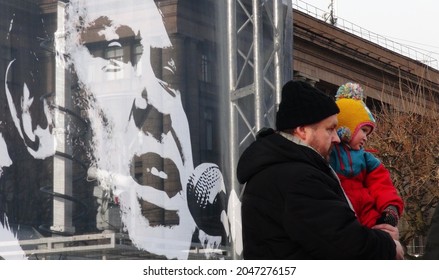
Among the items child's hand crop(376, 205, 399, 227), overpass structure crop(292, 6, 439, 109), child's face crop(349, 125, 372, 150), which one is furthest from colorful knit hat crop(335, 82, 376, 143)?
overpass structure crop(292, 6, 439, 109)

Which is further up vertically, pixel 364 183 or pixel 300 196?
pixel 364 183

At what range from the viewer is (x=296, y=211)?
2.79 metres

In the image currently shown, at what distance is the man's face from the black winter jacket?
3.6 inches

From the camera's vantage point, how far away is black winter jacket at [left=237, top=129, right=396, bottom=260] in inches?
109

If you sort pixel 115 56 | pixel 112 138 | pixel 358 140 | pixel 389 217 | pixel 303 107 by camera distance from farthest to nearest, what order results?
pixel 115 56
pixel 112 138
pixel 358 140
pixel 389 217
pixel 303 107

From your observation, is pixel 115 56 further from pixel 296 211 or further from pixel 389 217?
pixel 296 211

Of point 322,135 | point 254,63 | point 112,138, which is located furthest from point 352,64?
point 322,135

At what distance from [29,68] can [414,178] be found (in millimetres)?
21548

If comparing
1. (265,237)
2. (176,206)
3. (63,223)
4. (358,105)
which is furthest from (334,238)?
(176,206)

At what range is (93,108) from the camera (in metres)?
5.35

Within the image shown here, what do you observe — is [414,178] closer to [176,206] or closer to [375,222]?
[176,206]

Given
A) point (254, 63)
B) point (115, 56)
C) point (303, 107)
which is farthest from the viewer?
point (254, 63)

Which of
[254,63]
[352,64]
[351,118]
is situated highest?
[352,64]

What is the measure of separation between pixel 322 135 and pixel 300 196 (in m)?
0.31
